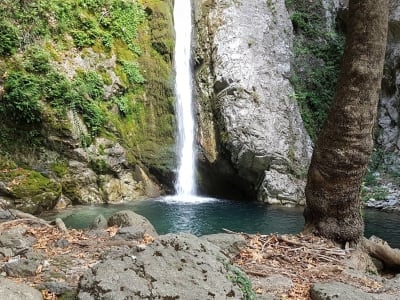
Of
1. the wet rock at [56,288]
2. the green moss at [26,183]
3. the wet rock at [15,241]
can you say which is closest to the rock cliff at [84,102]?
the green moss at [26,183]

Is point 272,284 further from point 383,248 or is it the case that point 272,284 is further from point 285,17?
point 285,17

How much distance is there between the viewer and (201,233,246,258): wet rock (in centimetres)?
458

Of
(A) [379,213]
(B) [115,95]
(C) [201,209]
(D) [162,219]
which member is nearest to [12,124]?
(B) [115,95]

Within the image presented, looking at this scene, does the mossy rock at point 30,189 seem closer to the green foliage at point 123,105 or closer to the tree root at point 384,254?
the green foliage at point 123,105

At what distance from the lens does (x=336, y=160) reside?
4.79 metres

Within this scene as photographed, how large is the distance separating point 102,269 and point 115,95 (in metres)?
12.8

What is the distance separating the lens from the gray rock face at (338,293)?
3.24m

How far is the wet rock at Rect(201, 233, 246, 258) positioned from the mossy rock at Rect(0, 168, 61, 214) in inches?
291

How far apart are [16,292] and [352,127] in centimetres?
391

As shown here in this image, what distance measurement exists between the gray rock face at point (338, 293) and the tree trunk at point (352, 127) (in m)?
1.54

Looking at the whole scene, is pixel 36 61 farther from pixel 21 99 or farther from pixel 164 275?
pixel 164 275

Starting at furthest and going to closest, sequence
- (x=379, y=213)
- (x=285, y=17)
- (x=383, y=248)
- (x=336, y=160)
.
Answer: (x=285, y=17)
(x=379, y=213)
(x=383, y=248)
(x=336, y=160)

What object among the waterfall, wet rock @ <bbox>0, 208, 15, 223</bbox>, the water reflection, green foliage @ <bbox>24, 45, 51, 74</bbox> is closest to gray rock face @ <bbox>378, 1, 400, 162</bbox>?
the water reflection

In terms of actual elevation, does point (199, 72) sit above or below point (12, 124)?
above
